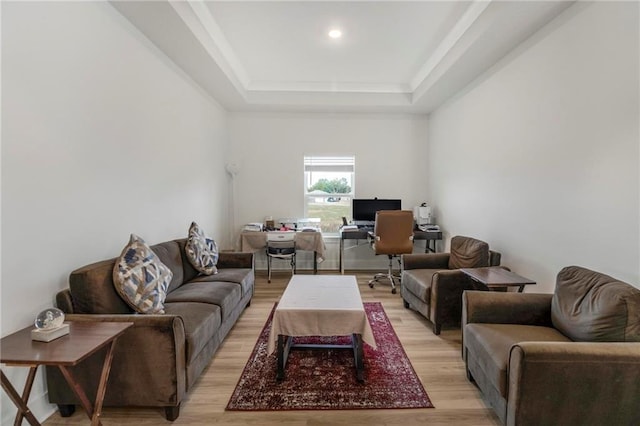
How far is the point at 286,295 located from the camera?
248 cm

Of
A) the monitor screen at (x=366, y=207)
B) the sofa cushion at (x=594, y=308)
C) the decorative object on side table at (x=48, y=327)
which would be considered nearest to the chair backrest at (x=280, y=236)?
the monitor screen at (x=366, y=207)

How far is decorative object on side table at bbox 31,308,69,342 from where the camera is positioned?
1.40 m

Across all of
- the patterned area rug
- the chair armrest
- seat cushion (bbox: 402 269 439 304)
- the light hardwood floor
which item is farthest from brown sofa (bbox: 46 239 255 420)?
seat cushion (bbox: 402 269 439 304)

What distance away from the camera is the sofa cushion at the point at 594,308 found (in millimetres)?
1555

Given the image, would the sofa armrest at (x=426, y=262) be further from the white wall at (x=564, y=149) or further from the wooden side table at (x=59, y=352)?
the wooden side table at (x=59, y=352)

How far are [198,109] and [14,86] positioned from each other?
8.02 ft

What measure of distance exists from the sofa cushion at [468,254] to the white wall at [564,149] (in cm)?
28

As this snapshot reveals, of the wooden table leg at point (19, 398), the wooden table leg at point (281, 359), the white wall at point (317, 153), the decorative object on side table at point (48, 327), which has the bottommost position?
the wooden table leg at point (281, 359)

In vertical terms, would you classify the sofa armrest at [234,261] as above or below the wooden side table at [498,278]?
below

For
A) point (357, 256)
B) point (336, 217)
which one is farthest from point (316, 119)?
point (357, 256)

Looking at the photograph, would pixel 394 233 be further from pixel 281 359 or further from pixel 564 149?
pixel 281 359

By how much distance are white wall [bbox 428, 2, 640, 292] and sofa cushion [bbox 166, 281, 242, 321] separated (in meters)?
2.76

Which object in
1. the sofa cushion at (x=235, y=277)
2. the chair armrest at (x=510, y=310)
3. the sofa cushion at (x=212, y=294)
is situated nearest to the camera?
the chair armrest at (x=510, y=310)

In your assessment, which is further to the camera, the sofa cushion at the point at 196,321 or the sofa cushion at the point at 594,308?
the sofa cushion at the point at 196,321
